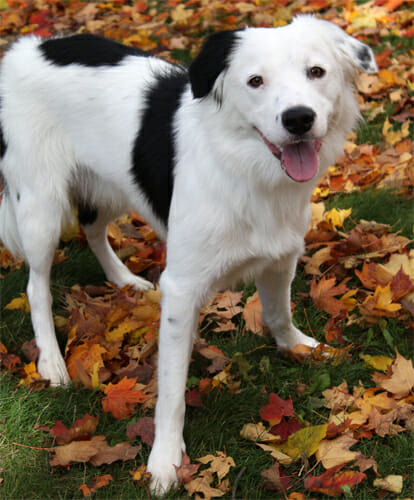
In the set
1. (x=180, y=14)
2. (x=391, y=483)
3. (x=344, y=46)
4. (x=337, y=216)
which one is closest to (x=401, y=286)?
(x=337, y=216)

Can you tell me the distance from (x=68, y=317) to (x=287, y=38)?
85.6 inches

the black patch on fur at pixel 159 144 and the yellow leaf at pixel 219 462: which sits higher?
the black patch on fur at pixel 159 144

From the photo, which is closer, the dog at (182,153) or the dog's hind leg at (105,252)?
the dog at (182,153)

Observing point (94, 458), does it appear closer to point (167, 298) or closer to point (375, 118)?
point (167, 298)

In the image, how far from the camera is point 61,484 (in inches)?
96.7

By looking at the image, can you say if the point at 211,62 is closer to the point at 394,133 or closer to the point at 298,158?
the point at 298,158

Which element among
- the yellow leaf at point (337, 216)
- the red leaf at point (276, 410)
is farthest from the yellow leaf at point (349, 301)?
the red leaf at point (276, 410)

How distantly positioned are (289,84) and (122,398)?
1.64m

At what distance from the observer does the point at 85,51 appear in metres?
3.10

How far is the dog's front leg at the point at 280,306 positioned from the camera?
116 inches

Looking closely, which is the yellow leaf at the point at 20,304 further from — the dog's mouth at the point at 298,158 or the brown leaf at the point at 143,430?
the dog's mouth at the point at 298,158

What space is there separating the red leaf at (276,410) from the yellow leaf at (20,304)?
1.66m

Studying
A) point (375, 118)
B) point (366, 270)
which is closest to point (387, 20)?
point (375, 118)

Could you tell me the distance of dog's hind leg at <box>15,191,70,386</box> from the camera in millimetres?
3141
